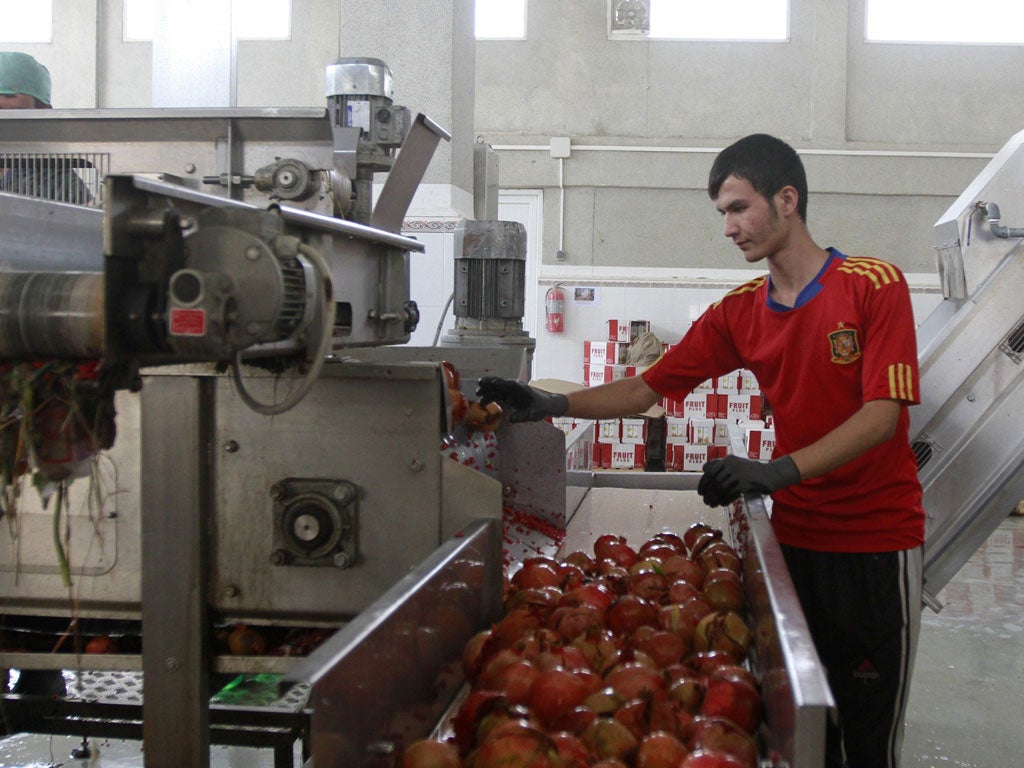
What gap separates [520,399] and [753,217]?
71 cm

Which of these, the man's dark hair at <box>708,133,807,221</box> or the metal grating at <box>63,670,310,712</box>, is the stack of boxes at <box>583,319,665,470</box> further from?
the man's dark hair at <box>708,133,807,221</box>

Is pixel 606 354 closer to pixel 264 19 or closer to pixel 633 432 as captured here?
pixel 633 432

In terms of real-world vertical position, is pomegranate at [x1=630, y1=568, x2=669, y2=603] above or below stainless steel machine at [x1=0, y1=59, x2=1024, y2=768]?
below

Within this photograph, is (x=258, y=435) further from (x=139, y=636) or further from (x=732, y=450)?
(x=732, y=450)

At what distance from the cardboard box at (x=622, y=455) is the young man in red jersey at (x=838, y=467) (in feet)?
17.8

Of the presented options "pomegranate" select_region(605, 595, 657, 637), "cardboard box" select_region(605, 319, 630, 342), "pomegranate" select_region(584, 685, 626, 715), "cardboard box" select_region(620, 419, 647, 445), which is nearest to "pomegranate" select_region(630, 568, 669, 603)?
"pomegranate" select_region(605, 595, 657, 637)

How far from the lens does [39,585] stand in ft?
6.04

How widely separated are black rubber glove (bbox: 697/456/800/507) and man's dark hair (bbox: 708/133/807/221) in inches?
20.8

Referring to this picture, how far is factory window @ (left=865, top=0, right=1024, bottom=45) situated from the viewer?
8391mm

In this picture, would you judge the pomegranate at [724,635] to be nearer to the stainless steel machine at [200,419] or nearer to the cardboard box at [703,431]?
the stainless steel machine at [200,419]

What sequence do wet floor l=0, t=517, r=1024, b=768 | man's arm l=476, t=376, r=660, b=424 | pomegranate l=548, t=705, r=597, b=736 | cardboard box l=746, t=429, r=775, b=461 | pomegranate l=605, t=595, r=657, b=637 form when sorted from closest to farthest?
pomegranate l=548, t=705, r=597, b=736 < pomegranate l=605, t=595, r=657, b=637 < man's arm l=476, t=376, r=660, b=424 < wet floor l=0, t=517, r=1024, b=768 < cardboard box l=746, t=429, r=775, b=461

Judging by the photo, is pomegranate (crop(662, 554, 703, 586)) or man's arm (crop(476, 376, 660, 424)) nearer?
pomegranate (crop(662, 554, 703, 586))

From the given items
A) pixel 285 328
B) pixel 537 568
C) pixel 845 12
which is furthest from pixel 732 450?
pixel 845 12

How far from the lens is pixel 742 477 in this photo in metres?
1.97
